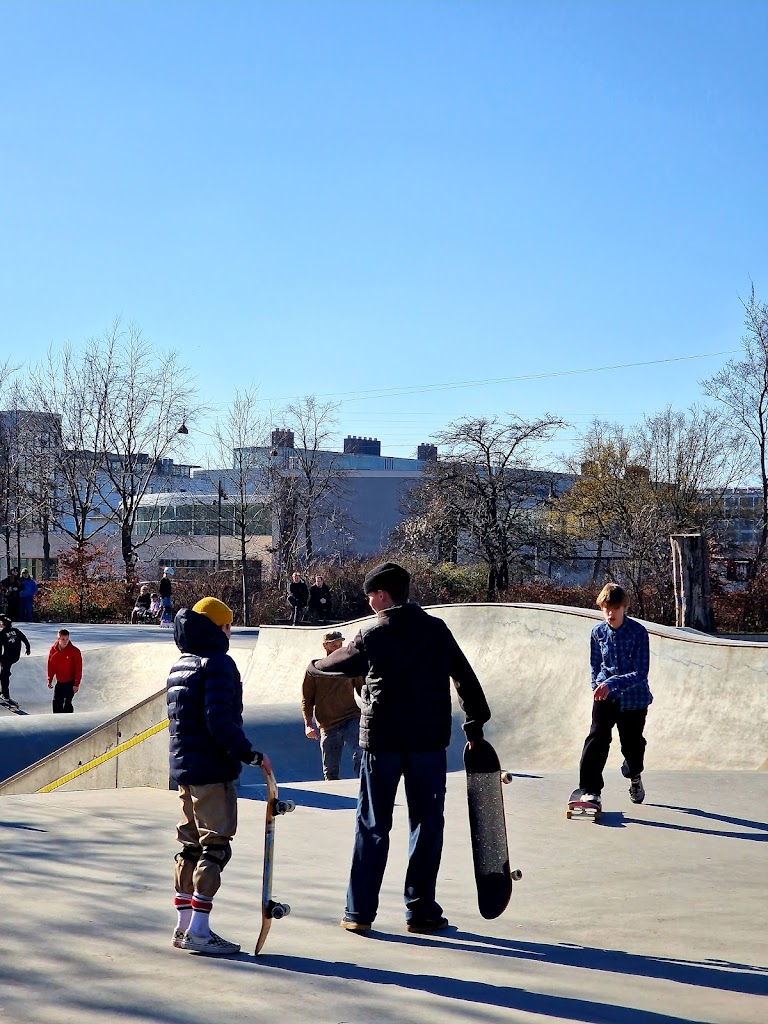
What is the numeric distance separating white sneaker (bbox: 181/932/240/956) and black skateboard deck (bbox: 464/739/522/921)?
42.7 inches

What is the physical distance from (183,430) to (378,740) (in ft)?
115

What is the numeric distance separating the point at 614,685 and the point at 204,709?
3622mm

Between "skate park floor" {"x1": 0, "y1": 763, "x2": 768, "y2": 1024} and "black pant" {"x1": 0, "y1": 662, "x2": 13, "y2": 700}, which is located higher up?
"skate park floor" {"x1": 0, "y1": 763, "x2": 768, "y2": 1024}

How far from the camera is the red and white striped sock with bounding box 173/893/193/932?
4230mm

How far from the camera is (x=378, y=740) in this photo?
179 inches

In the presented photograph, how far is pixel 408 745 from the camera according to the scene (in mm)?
4516

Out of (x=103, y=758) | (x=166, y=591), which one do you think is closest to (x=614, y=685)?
(x=103, y=758)

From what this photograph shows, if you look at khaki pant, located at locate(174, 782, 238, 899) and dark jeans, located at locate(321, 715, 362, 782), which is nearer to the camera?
khaki pant, located at locate(174, 782, 238, 899)

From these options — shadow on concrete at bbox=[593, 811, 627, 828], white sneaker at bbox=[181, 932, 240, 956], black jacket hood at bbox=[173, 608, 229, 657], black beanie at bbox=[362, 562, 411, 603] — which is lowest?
shadow on concrete at bbox=[593, 811, 627, 828]

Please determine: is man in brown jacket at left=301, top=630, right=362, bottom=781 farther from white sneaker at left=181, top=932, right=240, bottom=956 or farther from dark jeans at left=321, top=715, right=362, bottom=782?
white sneaker at left=181, top=932, right=240, bottom=956

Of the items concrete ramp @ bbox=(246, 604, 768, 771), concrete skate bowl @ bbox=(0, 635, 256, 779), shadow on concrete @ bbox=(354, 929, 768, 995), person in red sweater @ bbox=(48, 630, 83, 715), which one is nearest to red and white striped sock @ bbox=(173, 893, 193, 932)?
shadow on concrete @ bbox=(354, 929, 768, 995)

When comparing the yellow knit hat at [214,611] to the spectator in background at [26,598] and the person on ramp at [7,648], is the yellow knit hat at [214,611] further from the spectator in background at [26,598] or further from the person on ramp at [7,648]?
the spectator in background at [26,598]

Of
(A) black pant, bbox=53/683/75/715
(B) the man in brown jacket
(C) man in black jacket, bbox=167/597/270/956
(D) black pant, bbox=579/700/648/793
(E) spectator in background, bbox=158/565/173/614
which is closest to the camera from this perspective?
(C) man in black jacket, bbox=167/597/270/956

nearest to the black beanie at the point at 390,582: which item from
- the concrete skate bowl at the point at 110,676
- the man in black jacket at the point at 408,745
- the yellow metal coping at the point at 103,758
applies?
the man in black jacket at the point at 408,745
